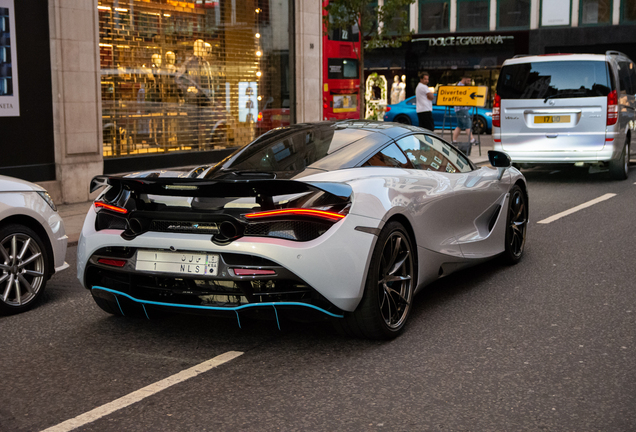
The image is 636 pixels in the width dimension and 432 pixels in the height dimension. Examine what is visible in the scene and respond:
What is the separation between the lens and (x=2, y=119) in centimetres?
1094

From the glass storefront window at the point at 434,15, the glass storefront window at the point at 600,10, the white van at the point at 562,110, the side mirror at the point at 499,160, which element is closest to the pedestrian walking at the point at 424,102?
the white van at the point at 562,110

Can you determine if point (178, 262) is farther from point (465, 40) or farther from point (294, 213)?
point (465, 40)

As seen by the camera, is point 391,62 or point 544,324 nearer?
point 544,324

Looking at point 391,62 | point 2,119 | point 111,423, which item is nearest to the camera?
point 111,423

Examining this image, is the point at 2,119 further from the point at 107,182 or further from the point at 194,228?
the point at 194,228

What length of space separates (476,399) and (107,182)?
2.60 meters

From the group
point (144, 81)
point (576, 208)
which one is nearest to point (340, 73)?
point (144, 81)

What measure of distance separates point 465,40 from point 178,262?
34.9 metres

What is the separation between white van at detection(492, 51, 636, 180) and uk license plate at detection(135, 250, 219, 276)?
32.8 feet

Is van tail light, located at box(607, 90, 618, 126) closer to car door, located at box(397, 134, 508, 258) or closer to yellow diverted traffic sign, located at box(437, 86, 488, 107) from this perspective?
yellow diverted traffic sign, located at box(437, 86, 488, 107)

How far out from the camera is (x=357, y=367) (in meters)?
4.27

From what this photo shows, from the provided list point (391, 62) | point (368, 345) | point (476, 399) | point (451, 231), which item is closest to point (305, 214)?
point (368, 345)

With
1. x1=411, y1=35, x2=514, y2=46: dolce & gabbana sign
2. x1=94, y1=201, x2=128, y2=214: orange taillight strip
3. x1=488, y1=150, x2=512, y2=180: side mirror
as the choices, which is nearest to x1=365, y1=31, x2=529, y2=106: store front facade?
x1=411, y1=35, x2=514, y2=46: dolce & gabbana sign

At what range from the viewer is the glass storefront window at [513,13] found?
36.4 meters
